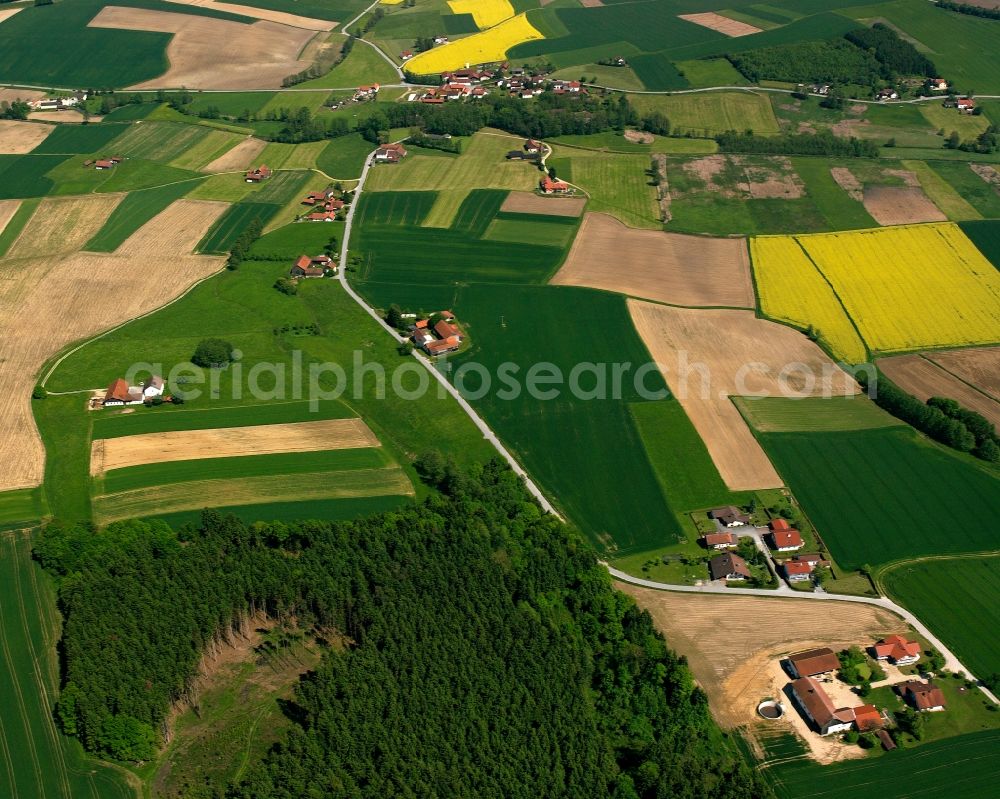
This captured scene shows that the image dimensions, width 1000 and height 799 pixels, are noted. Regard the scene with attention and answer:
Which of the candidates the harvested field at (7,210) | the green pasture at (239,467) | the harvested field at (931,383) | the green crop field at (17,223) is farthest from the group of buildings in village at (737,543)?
the harvested field at (7,210)

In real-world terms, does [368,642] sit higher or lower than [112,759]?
higher

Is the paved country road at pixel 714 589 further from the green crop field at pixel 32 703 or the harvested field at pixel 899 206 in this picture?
the harvested field at pixel 899 206

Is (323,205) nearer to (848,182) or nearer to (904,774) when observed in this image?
(848,182)

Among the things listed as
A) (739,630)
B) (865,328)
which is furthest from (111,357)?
(865,328)

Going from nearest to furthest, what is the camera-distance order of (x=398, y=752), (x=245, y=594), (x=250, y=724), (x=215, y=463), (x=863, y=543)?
(x=398, y=752), (x=250, y=724), (x=245, y=594), (x=863, y=543), (x=215, y=463)

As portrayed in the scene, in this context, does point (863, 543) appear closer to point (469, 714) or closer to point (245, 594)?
point (469, 714)

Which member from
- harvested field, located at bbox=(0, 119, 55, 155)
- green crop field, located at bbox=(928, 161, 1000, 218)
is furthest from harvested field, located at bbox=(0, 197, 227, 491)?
green crop field, located at bbox=(928, 161, 1000, 218)
